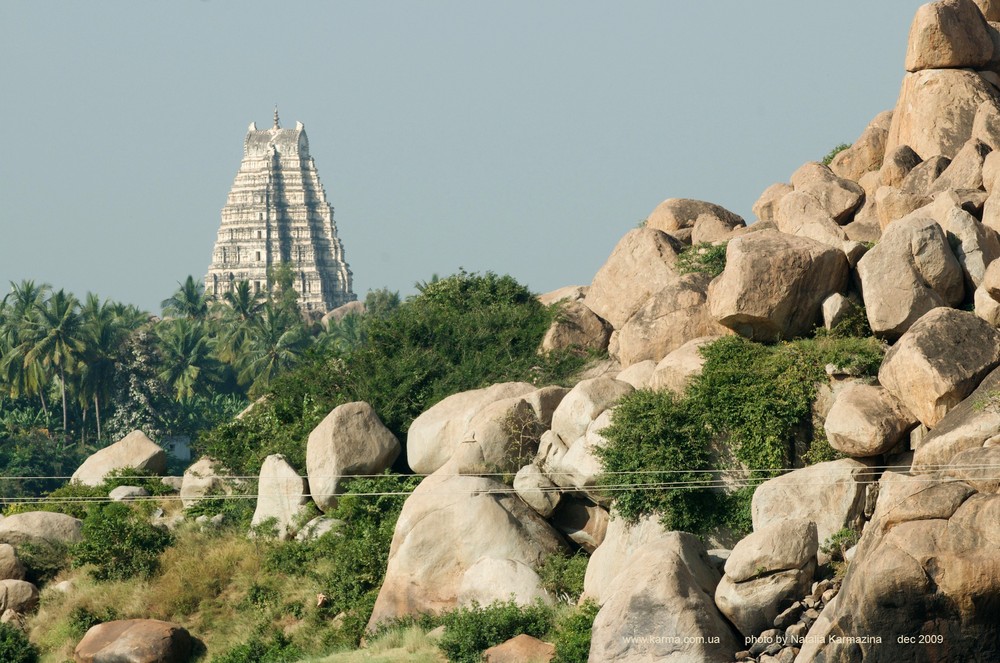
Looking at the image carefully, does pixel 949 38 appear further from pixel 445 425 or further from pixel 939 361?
pixel 445 425

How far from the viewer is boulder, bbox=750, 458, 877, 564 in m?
24.1

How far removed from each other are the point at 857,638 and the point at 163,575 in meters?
15.7

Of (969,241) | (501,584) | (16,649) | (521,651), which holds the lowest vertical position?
(521,651)

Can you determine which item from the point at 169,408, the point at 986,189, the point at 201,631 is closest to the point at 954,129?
→ the point at 986,189

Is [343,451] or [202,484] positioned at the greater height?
[343,451]

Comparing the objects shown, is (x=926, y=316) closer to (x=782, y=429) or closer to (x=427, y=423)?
(x=782, y=429)

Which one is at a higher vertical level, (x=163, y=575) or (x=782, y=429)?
(x=782, y=429)

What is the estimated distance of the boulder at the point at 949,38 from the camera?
34688mm

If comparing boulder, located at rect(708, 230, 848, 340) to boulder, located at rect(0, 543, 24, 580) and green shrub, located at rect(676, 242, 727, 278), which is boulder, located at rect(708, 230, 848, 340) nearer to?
green shrub, located at rect(676, 242, 727, 278)

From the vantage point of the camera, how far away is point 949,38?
34.7m

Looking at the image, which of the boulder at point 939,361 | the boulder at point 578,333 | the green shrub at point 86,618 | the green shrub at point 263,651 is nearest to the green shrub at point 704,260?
the boulder at point 578,333

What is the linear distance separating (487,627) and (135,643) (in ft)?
24.2

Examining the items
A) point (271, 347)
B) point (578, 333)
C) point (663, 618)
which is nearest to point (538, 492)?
point (663, 618)

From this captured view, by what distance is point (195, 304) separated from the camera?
293 ft
